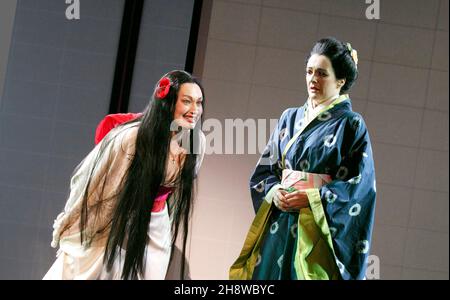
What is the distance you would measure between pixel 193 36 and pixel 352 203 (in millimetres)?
1580

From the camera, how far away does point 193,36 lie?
525 cm

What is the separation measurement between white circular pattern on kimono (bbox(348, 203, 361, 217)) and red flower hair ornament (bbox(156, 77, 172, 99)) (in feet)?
3.36

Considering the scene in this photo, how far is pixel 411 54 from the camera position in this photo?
5176mm

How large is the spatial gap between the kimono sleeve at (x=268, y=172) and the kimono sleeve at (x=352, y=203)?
32 cm

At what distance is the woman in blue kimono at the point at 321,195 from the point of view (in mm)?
4180

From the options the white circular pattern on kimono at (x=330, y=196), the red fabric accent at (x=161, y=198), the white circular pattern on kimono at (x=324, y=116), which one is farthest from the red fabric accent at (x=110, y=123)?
the white circular pattern on kimono at (x=330, y=196)

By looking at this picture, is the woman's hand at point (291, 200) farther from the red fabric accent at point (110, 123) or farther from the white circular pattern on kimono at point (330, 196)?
the red fabric accent at point (110, 123)

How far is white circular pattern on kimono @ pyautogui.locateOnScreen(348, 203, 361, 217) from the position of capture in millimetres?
4211

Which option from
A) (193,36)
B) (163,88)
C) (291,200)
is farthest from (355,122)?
(193,36)

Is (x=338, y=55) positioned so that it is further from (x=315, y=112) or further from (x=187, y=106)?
(x=187, y=106)

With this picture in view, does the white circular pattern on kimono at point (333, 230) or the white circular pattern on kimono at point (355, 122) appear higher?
the white circular pattern on kimono at point (355, 122)

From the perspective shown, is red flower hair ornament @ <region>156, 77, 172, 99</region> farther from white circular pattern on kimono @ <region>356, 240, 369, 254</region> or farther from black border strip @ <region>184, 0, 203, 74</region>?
white circular pattern on kimono @ <region>356, 240, 369, 254</region>
